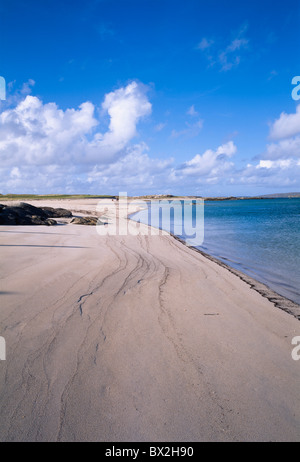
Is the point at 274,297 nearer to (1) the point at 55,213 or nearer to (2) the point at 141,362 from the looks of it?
(2) the point at 141,362

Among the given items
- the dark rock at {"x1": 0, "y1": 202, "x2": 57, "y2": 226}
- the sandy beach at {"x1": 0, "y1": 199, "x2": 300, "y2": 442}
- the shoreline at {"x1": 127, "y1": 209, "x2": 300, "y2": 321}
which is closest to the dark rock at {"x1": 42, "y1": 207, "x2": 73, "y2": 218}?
the dark rock at {"x1": 0, "y1": 202, "x2": 57, "y2": 226}

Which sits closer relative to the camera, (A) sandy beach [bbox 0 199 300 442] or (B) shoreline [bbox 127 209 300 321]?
(A) sandy beach [bbox 0 199 300 442]

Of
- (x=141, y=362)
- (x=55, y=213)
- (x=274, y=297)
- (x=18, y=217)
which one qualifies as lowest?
(x=274, y=297)

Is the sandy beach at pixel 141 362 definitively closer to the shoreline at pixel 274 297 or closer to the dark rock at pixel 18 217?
the shoreline at pixel 274 297

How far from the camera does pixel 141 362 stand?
2973 mm

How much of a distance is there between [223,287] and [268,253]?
20.9ft

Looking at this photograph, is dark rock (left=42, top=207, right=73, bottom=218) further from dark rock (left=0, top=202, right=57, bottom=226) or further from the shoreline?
the shoreline

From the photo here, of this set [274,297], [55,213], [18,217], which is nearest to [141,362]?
[274,297]

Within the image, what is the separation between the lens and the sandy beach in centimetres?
215

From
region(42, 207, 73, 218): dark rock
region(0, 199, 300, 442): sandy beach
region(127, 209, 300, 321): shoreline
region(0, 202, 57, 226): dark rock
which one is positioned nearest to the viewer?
region(0, 199, 300, 442): sandy beach

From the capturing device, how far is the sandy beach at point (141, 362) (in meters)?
2.15

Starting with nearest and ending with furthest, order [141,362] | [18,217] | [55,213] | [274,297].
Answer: [141,362], [274,297], [18,217], [55,213]

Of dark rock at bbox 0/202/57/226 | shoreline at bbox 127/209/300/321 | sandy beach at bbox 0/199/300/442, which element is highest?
dark rock at bbox 0/202/57/226
